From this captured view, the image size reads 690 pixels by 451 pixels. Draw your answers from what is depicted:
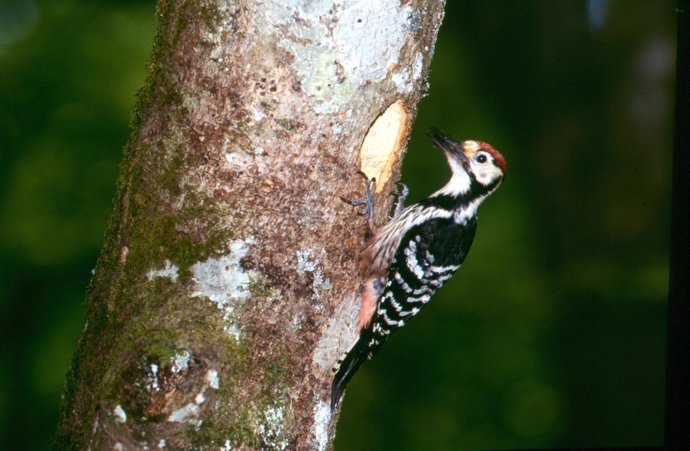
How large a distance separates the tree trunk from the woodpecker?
2.39 feet

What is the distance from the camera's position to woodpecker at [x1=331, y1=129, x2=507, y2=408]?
130 inches

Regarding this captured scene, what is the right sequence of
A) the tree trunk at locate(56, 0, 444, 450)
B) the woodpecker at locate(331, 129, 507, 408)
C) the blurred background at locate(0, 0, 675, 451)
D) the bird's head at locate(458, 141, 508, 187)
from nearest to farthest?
the tree trunk at locate(56, 0, 444, 450), the woodpecker at locate(331, 129, 507, 408), the bird's head at locate(458, 141, 508, 187), the blurred background at locate(0, 0, 675, 451)

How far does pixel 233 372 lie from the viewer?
2.10 m

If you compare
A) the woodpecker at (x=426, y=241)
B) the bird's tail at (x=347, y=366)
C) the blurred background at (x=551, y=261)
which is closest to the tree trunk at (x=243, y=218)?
the bird's tail at (x=347, y=366)

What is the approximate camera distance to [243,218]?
7.34ft

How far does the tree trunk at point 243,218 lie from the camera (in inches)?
83.2

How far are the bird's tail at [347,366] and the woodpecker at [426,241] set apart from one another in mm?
98

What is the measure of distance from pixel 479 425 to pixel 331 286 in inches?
197

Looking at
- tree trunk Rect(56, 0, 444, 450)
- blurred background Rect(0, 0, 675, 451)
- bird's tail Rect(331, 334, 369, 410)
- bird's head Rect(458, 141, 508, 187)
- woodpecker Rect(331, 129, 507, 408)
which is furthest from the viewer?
blurred background Rect(0, 0, 675, 451)

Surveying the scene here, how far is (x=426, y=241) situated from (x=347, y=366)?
1242 millimetres

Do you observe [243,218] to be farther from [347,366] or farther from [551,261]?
[551,261]

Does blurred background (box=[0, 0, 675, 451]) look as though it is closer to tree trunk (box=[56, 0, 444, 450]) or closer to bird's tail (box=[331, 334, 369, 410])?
bird's tail (box=[331, 334, 369, 410])

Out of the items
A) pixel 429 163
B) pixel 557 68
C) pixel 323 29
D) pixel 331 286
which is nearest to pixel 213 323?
pixel 331 286

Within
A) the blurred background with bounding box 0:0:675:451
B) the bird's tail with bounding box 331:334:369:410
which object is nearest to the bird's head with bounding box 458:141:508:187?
the bird's tail with bounding box 331:334:369:410
